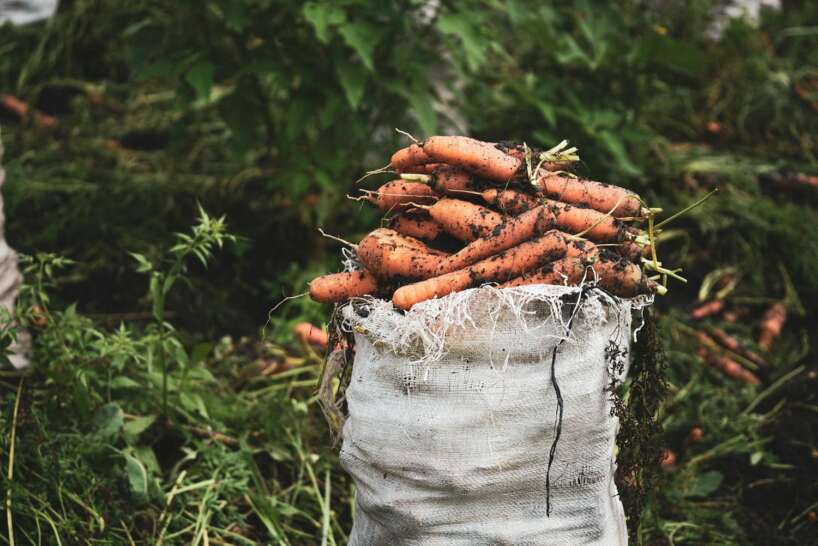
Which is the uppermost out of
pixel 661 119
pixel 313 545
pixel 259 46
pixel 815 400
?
pixel 259 46

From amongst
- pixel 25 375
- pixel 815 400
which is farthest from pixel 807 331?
pixel 25 375

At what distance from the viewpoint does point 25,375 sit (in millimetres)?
2441

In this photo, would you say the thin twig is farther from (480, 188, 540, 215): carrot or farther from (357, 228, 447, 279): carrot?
(480, 188, 540, 215): carrot

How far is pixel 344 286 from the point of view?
6.66ft

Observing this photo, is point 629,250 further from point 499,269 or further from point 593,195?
point 499,269

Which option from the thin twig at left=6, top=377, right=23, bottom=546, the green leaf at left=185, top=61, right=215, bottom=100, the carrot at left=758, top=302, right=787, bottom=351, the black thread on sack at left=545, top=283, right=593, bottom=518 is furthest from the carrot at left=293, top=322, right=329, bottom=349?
the carrot at left=758, top=302, right=787, bottom=351

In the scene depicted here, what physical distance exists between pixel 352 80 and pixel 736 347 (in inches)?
72.7

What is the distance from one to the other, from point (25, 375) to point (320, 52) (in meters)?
1.59

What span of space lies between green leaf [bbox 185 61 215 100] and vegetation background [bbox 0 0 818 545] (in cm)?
1

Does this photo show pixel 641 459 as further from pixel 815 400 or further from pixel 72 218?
pixel 72 218

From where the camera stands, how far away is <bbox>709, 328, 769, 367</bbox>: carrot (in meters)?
3.44

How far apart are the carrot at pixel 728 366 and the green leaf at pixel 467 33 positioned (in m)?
1.44

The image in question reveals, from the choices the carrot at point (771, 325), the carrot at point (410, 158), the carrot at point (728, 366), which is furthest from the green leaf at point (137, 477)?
the carrot at point (771, 325)

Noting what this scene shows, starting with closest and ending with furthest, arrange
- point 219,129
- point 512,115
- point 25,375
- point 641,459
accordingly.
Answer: point 641,459 < point 25,375 < point 512,115 < point 219,129
